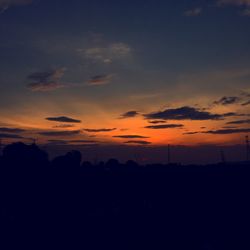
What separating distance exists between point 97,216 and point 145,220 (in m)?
6.84

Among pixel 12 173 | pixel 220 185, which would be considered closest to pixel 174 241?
pixel 220 185

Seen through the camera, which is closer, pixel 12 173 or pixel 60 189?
pixel 60 189

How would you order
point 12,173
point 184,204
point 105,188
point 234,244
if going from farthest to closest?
1. point 12,173
2. point 105,188
3. point 184,204
4. point 234,244

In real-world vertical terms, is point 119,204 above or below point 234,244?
above

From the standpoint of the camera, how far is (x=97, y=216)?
49.6 meters

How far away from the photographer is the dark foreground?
145 feet

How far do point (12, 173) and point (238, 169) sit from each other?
131 ft

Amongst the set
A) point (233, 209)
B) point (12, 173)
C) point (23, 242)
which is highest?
point (12, 173)

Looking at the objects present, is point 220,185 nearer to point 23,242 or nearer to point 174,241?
point 174,241

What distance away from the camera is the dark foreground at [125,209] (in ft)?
145

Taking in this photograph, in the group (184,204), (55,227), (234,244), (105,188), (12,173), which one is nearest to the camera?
(234,244)

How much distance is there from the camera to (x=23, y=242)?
1746 inches

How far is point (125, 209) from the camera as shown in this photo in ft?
168

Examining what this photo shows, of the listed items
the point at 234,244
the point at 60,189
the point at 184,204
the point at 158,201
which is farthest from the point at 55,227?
the point at 234,244
